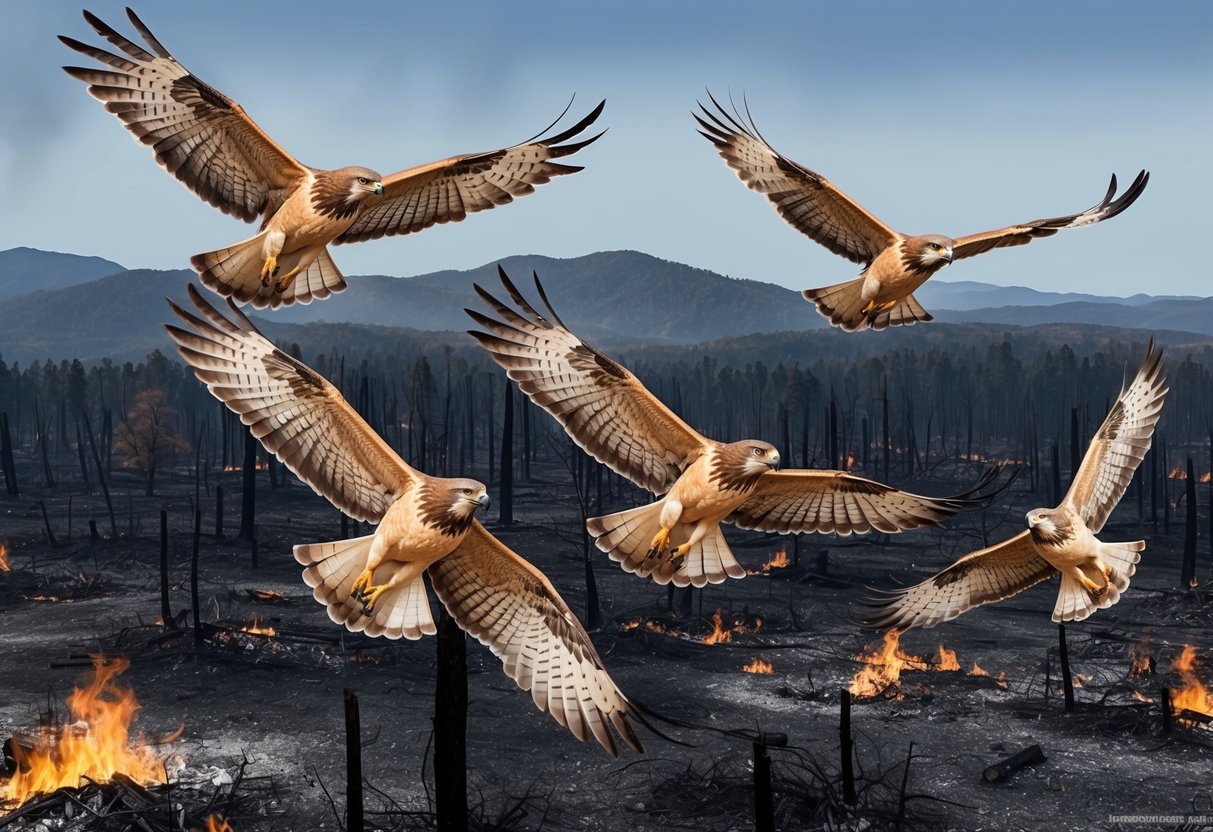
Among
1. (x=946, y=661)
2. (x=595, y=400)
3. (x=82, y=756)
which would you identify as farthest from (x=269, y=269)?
(x=946, y=661)

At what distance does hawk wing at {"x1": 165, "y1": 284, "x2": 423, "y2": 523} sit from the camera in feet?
20.4

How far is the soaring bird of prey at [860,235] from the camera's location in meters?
6.97

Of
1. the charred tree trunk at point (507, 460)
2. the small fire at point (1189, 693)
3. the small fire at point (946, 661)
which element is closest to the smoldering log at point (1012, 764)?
the small fire at point (1189, 693)

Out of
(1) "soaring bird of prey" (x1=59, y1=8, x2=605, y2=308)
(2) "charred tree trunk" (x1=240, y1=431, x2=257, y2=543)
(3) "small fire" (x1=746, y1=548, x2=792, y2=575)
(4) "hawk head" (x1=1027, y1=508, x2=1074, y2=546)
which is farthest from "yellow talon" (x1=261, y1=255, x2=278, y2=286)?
(2) "charred tree trunk" (x1=240, y1=431, x2=257, y2=543)

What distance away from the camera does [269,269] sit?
20.4ft

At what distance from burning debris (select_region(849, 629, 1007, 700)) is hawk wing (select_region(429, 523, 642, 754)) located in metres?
23.2

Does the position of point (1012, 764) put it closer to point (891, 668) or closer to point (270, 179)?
point (891, 668)

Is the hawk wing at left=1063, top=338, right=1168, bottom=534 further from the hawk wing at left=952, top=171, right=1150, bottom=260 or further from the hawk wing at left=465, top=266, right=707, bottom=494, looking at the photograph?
the hawk wing at left=465, top=266, right=707, bottom=494

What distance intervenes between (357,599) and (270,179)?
306cm

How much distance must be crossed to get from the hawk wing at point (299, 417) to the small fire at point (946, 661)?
28.5 m

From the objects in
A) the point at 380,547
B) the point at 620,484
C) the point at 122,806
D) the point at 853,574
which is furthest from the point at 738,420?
the point at 380,547

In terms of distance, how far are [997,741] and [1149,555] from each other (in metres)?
37.7

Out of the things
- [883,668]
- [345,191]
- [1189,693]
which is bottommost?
[883,668]

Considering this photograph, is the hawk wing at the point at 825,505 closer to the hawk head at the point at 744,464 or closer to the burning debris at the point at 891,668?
the hawk head at the point at 744,464
